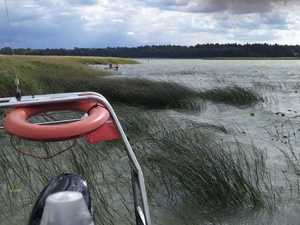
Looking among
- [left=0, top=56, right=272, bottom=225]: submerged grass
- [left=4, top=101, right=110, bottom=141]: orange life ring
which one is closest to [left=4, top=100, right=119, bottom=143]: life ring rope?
[left=4, top=101, right=110, bottom=141]: orange life ring

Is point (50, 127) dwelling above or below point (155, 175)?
above

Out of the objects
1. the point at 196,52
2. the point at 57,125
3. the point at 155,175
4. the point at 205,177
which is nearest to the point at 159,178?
the point at 155,175

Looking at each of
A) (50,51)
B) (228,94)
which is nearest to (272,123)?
(228,94)

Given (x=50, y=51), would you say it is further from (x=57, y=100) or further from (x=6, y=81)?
(x=57, y=100)

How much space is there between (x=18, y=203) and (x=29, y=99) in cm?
446

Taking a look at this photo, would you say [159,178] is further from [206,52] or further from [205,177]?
[206,52]

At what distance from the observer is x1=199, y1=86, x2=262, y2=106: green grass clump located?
21734mm

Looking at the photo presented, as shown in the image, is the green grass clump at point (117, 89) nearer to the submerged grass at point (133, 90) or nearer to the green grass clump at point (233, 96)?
the submerged grass at point (133, 90)

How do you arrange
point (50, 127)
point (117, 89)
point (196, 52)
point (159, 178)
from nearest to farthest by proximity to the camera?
point (50, 127), point (159, 178), point (117, 89), point (196, 52)

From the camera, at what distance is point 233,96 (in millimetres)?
21969

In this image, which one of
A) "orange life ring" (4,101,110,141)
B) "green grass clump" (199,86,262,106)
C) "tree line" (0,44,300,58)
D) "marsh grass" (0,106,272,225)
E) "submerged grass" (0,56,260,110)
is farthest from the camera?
"tree line" (0,44,300,58)

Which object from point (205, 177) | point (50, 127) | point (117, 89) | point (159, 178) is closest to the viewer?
point (50, 127)

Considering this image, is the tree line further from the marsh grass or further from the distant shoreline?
the marsh grass

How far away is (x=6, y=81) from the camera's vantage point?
55.1 feet
